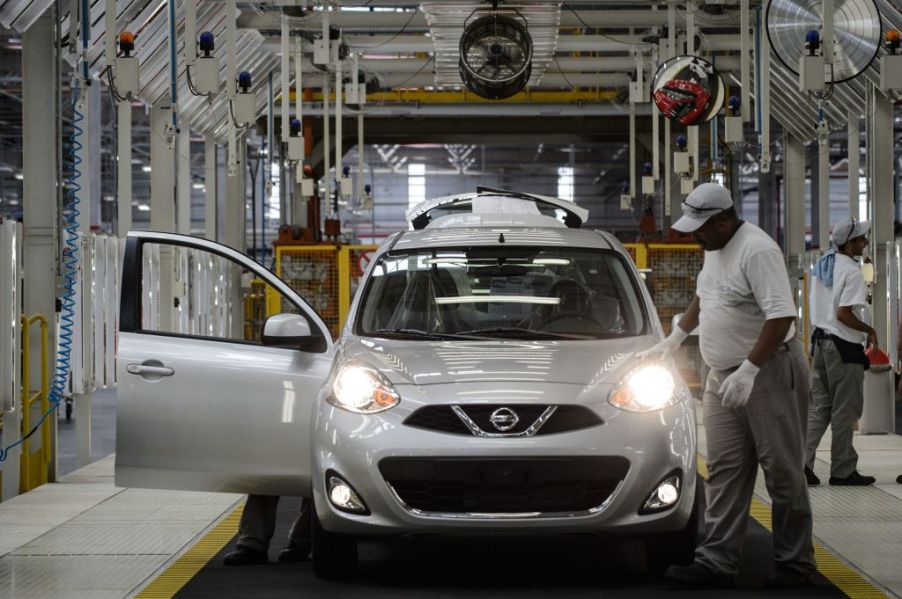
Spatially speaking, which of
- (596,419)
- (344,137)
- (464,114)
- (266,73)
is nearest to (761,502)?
(596,419)

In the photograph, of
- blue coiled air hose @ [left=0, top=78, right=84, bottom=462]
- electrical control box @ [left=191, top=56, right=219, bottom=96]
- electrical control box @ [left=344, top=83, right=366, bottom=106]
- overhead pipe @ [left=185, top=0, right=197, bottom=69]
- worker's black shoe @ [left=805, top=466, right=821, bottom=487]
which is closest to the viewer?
worker's black shoe @ [left=805, top=466, right=821, bottom=487]

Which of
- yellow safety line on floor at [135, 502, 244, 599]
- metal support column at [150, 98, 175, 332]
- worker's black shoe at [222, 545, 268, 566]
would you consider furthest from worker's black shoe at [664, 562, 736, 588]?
metal support column at [150, 98, 175, 332]

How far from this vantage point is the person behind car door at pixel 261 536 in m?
6.39

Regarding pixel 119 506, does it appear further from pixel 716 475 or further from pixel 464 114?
pixel 464 114

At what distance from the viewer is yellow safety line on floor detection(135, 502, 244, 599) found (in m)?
5.73

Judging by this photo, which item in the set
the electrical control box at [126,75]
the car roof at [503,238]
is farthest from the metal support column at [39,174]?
the car roof at [503,238]

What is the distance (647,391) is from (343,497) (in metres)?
1.35

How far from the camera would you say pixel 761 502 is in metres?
8.40

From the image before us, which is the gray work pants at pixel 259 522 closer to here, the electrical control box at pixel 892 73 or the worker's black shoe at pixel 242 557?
the worker's black shoe at pixel 242 557

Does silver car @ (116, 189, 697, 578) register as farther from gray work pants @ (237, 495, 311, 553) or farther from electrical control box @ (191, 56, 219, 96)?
electrical control box @ (191, 56, 219, 96)

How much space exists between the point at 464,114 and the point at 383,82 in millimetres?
2844

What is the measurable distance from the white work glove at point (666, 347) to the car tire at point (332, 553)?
148cm

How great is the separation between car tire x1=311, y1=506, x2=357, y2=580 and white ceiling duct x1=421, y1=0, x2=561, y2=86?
8.11 metres

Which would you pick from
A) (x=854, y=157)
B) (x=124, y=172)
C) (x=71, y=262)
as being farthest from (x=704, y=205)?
(x=854, y=157)
